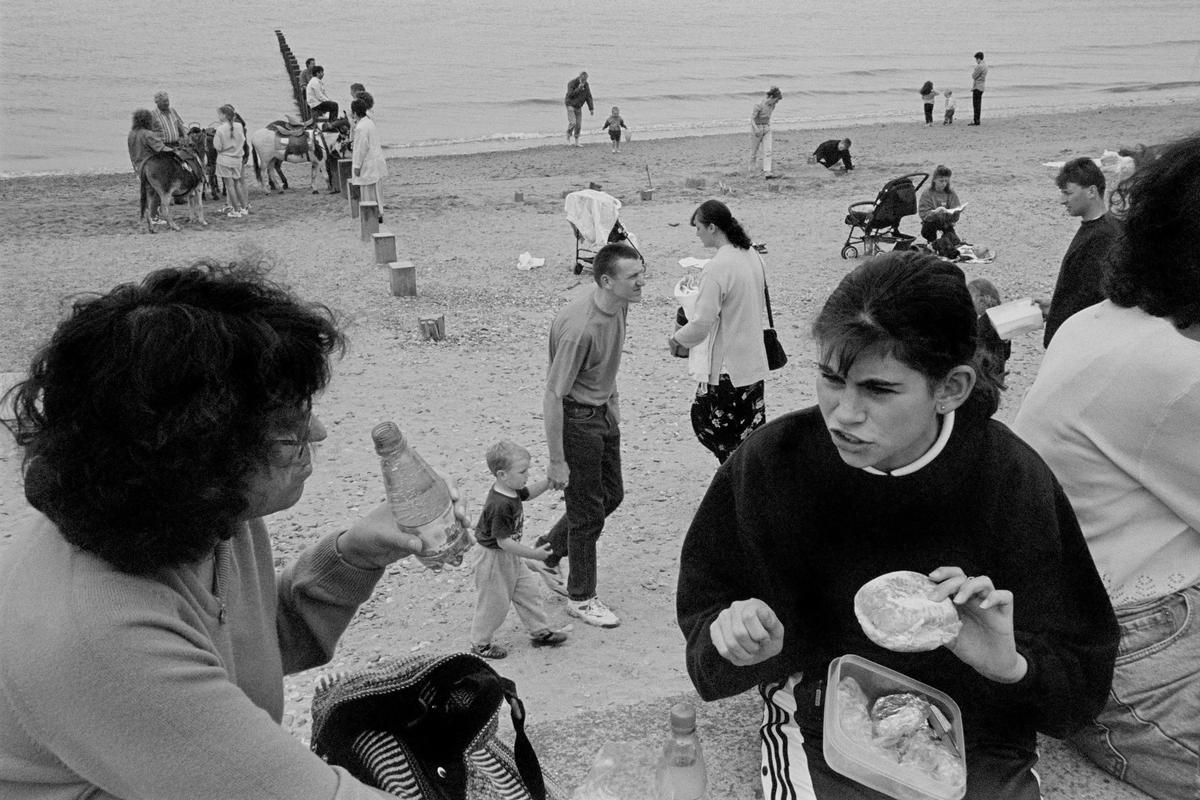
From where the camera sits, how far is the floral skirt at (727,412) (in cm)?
591

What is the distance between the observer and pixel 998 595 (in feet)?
6.48

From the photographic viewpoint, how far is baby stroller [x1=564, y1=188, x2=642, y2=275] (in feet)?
38.8

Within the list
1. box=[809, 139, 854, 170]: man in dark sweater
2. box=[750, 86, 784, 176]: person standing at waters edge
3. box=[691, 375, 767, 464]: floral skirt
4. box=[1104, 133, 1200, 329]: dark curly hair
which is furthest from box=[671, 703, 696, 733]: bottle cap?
box=[809, 139, 854, 170]: man in dark sweater

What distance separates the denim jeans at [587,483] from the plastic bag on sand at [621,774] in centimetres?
254

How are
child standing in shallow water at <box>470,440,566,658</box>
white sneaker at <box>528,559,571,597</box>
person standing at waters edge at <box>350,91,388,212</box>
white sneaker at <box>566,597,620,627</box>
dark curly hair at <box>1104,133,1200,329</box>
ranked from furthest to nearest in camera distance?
person standing at waters edge at <box>350,91,388,212</box> < white sneaker at <box>528,559,571,597</box> < white sneaker at <box>566,597,620,627</box> < child standing in shallow water at <box>470,440,566,658</box> < dark curly hair at <box>1104,133,1200,329</box>

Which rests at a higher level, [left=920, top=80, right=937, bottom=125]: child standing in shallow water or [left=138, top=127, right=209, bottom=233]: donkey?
[left=920, top=80, right=937, bottom=125]: child standing in shallow water

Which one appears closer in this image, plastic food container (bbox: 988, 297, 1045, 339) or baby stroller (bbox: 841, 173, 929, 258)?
plastic food container (bbox: 988, 297, 1045, 339)

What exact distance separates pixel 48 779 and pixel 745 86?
1594 inches

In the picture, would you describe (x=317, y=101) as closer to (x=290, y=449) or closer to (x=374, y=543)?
(x=374, y=543)

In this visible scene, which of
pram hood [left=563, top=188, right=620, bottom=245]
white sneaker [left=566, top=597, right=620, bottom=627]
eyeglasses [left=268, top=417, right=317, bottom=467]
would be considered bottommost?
white sneaker [left=566, top=597, right=620, bottom=627]

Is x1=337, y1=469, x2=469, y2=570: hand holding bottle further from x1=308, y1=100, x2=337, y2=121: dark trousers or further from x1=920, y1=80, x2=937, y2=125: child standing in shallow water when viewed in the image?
x1=920, y1=80, x2=937, y2=125: child standing in shallow water

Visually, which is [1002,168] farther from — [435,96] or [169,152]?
[435,96]

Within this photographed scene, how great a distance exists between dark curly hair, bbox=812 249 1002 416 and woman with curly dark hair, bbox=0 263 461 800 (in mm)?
1127

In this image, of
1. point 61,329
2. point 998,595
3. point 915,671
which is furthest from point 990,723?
point 61,329
